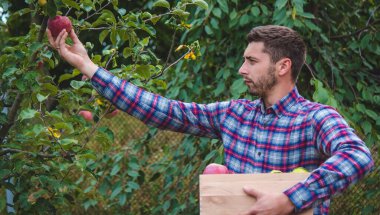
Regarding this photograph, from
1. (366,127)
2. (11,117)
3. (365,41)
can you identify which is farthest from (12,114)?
(365,41)

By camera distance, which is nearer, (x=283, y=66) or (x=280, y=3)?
(x=283, y=66)

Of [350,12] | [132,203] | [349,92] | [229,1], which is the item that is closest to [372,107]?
[349,92]

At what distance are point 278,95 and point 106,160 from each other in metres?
2.16

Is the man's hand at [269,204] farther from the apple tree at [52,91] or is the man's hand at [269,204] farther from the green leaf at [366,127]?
the green leaf at [366,127]

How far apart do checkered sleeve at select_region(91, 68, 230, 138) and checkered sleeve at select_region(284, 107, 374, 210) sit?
51 cm

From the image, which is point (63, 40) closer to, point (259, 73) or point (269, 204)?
point (259, 73)

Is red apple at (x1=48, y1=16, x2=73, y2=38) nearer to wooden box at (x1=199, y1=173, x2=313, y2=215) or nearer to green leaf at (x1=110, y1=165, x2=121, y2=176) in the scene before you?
wooden box at (x1=199, y1=173, x2=313, y2=215)

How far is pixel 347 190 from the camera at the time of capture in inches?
180

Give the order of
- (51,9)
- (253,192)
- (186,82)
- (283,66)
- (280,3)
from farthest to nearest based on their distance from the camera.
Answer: (186,82) → (280,3) → (283,66) → (51,9) → (253,192)

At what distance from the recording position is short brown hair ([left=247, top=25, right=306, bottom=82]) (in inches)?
86.8

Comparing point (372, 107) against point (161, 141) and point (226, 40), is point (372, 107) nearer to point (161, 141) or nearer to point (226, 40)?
point (226, 40)

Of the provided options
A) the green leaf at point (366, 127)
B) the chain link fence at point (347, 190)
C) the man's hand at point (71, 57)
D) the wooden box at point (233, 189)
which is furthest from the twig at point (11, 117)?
the green leaf at point (366, 127)

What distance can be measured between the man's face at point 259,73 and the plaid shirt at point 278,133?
6 centimetres

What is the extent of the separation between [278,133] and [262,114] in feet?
0.34
